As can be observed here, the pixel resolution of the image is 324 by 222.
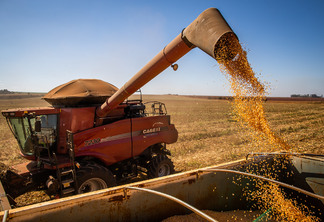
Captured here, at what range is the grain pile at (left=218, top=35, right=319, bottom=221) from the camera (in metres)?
2.94

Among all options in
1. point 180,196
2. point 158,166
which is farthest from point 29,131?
point 180,196

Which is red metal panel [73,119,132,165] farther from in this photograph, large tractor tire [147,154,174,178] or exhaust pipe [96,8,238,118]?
exhaust pipe [96,8,238,118]

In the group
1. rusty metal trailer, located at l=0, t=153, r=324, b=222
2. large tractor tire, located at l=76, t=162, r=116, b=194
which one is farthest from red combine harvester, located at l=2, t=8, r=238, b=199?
rusty metal trailer, located at l=0, t=153, r=324, b=222

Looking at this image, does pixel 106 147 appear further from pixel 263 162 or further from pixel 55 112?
pixel 263 162

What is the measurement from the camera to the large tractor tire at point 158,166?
504 cm

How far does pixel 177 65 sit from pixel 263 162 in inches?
94.6

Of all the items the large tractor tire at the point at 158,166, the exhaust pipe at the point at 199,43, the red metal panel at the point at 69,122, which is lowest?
the large tractor tire at the point at 158,166

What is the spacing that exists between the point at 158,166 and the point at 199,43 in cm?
345

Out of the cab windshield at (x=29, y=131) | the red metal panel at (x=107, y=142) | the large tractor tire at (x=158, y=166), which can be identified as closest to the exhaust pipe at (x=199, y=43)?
the red metal panel at (x=107, y=142)

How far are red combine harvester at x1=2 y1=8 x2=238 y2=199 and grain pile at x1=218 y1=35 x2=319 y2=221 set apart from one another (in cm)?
17

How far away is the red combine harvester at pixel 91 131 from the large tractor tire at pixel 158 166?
25mm

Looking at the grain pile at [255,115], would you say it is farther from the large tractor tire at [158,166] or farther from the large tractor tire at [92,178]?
the large tractor tire at [92,178]

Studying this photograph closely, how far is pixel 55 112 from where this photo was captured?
388 centimetres

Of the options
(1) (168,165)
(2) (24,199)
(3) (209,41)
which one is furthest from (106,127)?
(3) (209,41)
